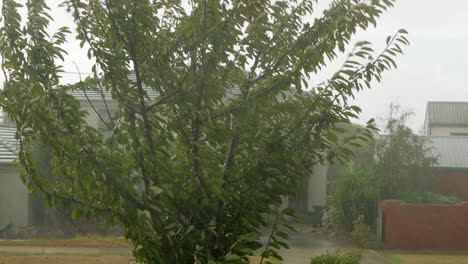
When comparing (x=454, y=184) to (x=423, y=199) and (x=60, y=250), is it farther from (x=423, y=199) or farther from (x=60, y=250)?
(x=60, y=250)

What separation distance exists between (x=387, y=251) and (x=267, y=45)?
11.8 meters

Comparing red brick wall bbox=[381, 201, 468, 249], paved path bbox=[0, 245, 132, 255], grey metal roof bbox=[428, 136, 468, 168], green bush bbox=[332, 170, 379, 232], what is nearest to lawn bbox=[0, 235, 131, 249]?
paved path bbox=[0, 245, 132, 255]

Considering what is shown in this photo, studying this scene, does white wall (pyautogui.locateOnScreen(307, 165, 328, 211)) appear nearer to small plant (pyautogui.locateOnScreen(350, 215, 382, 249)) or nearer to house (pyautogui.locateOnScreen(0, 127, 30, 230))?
small plant (pyautogui.locateOnScreen(350, 215, 382, 249))

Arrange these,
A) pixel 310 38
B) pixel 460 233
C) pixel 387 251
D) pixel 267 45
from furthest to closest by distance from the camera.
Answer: pixel 460 233, pixel 387 251, pixel 267 45, pixel 310 38

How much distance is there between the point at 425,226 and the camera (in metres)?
16.6

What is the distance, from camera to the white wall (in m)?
23.1

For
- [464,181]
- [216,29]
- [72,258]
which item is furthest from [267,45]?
[464,181]

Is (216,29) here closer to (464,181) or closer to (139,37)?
(139,37)

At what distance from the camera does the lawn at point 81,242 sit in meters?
14.6

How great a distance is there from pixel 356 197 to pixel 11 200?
10.7 metres

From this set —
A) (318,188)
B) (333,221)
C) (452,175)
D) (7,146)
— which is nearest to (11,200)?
(7,146)

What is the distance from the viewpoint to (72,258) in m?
12.7

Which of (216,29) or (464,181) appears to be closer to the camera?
(216,29)

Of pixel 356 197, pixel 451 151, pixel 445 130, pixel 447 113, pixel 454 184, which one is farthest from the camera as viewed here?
pixel 447 113
